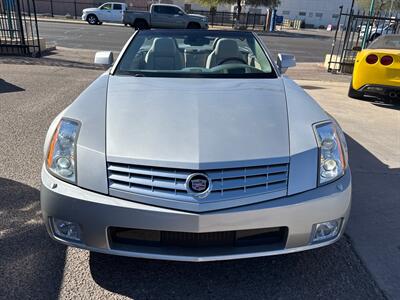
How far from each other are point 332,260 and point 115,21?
111ft

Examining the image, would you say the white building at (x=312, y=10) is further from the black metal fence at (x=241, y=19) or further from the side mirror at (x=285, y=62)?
the side mirror at (x=285, y=62)

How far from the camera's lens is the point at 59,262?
248 centimetres

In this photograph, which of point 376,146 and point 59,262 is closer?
point 59,262

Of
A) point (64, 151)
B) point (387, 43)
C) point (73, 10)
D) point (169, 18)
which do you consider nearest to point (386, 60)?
point (387, 43)

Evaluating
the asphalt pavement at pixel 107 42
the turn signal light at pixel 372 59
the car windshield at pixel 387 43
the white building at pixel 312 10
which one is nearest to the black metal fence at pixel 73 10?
the asphalt pavement at pixel 107 42

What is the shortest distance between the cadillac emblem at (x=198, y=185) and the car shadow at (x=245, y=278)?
71cm

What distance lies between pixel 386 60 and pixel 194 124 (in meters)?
5.70

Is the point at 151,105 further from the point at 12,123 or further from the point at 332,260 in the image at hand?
the point at 12,123

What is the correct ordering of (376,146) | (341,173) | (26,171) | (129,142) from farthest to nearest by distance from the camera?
(376,146), (26,171), (341,173), (129,142)

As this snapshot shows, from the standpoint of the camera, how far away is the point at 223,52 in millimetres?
3822

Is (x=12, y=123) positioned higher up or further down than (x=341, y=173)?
further down

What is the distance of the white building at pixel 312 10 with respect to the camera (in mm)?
68938

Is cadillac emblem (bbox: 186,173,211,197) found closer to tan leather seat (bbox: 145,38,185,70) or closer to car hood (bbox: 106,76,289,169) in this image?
car hood (bbox: 106,76,289,169)

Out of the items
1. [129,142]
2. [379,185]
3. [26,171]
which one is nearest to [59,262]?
[129,142]
